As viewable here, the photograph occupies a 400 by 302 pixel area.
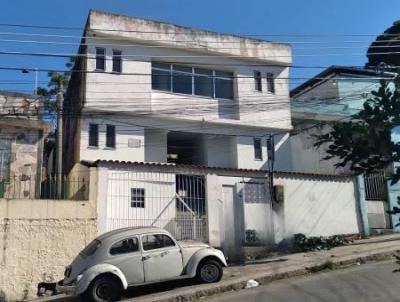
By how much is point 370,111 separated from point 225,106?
62.6 feet

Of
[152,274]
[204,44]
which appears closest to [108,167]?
[152,274]

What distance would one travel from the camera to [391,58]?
38.5 metres

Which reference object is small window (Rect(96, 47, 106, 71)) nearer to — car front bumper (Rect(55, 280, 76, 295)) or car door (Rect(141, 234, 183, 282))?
car door (Rect(141, 234, 183, 282))

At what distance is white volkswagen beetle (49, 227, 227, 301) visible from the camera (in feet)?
40.0

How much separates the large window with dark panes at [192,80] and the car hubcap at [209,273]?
36.4 ft

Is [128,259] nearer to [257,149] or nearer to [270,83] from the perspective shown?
[257,149]

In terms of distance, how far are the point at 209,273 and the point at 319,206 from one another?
792 centimetres

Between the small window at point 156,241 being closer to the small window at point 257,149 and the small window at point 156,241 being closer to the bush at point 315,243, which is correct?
the bush at point 315,243

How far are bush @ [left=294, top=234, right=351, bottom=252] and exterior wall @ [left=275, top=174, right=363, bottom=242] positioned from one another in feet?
1.10

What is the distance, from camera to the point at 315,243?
18953 millimetres

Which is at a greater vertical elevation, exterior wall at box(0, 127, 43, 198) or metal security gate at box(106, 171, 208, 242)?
exterior wall at box(0, 127, 43, 198)

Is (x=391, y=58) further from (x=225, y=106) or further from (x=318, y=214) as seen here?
(x=318, y=214)

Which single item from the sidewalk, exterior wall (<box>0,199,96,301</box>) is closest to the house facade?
exterior wall (<box>0,199,96,301</box>)

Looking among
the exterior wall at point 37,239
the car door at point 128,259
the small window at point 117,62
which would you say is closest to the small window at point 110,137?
the small window at point 117,62
